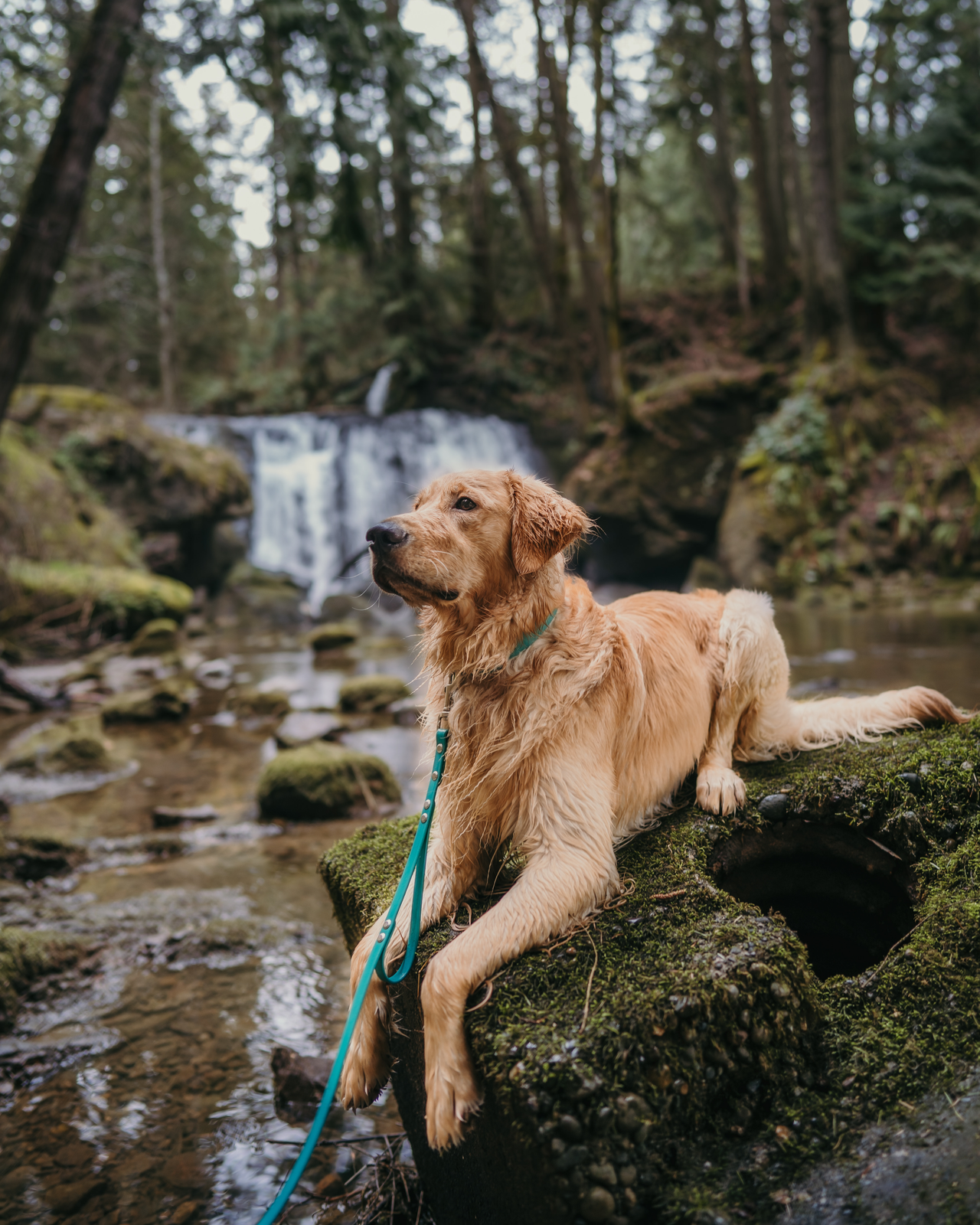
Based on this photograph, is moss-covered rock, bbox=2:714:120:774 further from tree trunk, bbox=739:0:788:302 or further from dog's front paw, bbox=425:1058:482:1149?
tree trunk, bbox=739:0:788:302

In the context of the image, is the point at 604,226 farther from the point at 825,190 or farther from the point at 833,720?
the point at 833,720

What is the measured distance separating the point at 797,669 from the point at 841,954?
7.45 m

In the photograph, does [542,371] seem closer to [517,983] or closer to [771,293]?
[771,293]

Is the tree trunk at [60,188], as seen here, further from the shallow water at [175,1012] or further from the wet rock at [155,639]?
the wet rock at [155,639]

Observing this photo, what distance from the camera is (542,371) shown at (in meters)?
24.6

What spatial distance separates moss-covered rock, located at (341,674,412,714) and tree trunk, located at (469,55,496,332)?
64.5 feet

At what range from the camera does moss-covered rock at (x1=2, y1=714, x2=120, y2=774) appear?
A: 746 cm

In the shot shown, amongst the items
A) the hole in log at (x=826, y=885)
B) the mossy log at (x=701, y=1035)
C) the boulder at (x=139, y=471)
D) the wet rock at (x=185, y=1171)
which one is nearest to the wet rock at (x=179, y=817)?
the wet rock at (x=185, y=1171)

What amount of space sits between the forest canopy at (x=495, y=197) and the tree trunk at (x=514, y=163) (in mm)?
85

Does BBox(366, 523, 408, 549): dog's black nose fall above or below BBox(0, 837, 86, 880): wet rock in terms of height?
above

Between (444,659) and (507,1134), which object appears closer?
(507,1134)

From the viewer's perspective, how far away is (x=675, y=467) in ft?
59.0

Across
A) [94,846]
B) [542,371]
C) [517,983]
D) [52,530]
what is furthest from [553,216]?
[517,983]

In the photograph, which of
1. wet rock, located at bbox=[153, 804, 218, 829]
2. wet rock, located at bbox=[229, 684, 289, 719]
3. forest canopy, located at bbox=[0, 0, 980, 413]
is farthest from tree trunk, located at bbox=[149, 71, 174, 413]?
wet rock, located at bbox=[153, 804, 218, 829]
